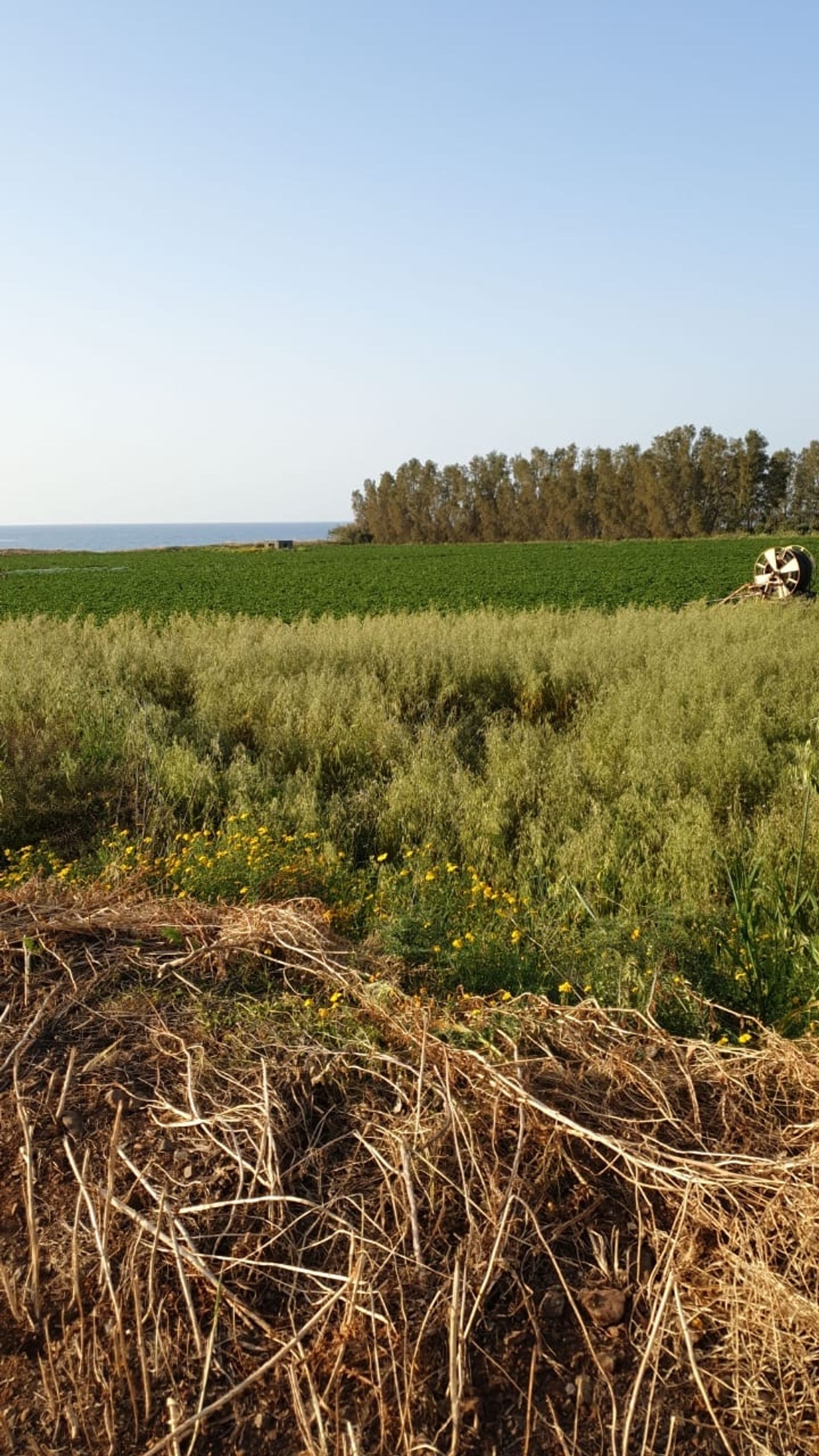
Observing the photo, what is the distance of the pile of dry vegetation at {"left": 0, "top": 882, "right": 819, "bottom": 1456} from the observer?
1.78 metres

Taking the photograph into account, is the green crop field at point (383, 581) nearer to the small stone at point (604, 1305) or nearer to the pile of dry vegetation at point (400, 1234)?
the pile of dry vegetation at point (400, 1234)

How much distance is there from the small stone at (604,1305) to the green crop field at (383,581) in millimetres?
15887

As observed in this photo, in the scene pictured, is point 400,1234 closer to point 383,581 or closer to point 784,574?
point 784,574

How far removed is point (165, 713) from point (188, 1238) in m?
7.27

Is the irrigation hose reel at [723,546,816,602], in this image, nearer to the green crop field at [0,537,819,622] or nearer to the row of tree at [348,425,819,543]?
the green crop field at [0,537,819,622]

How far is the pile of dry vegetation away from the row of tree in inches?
2852

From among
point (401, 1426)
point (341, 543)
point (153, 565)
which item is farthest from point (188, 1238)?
point (341, 543)

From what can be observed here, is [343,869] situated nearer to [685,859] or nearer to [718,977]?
[685,859]

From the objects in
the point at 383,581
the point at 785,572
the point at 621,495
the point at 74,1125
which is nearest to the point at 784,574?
the point at 785,572

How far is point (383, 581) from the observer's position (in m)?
36.2

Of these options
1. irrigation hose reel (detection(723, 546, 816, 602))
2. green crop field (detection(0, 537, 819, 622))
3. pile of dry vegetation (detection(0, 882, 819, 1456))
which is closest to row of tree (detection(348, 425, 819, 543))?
green crop field (detection(0, 537, 819, 622))

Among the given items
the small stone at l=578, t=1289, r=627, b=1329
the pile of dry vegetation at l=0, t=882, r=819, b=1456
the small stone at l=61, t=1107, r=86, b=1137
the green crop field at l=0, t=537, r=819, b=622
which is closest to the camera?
the pile of dry vegetation at l=0, t=882, r=819, b=1456

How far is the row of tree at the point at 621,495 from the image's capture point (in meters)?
74.4

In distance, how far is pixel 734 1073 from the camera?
2.72 meters
